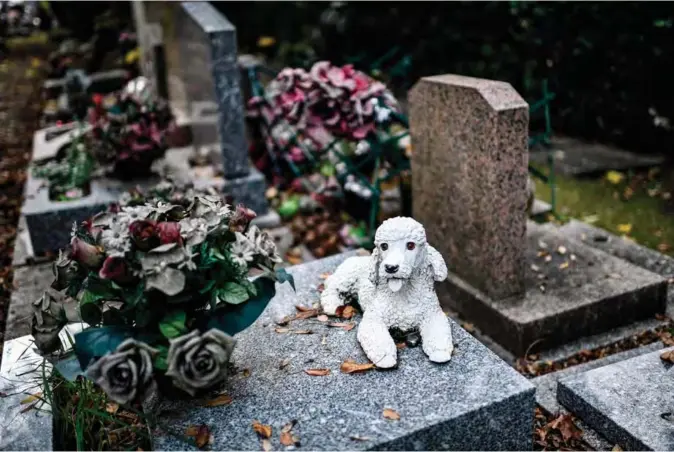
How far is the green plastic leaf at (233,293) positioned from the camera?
212 centimetres

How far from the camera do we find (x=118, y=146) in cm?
475

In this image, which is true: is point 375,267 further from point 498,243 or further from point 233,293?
point 498,243

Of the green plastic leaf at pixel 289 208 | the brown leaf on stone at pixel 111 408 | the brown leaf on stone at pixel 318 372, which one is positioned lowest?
the green plastic leaf at pixel 289 208

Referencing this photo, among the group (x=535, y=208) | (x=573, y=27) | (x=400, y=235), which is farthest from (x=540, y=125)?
(x=400, y=235)

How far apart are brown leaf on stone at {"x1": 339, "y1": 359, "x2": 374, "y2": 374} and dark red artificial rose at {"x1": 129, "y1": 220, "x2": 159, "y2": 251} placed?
78 cm

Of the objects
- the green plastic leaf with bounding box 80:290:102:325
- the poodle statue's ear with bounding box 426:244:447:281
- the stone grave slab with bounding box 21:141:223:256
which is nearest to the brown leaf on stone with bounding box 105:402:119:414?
the green plastic leaf with bounding box 80:290:102:325

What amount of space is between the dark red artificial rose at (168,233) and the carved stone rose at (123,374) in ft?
1.07

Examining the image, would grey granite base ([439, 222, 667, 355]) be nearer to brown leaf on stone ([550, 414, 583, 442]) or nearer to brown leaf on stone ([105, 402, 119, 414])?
brown leaf on stone ([550, 414, 583, 442])

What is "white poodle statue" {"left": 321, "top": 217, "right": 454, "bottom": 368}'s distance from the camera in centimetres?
229

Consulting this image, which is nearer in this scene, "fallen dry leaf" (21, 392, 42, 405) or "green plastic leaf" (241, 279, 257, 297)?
"green plastic leaf" (241, 279, 257, 297)

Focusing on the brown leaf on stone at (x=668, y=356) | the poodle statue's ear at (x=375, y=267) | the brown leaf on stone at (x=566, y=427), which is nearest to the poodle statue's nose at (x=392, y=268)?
the poodle statue's ear at (x=375, y=267)

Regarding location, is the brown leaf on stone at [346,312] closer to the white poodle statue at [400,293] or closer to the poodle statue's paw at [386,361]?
the white poodle statue at [400,293]

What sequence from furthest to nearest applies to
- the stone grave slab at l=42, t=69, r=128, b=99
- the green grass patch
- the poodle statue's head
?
the stone grave slab at l=42, t=69, r=128, b=99 → the green grass patch → the poodle statue's head

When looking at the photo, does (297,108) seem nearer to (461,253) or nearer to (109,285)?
(461,253)
